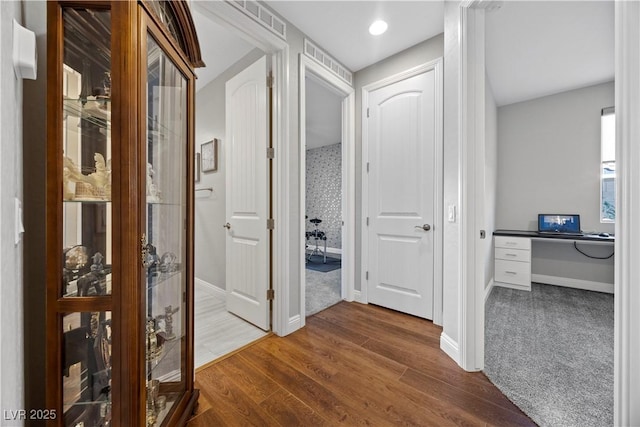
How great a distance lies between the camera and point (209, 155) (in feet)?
10.2

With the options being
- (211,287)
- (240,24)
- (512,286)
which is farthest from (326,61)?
(512,286)

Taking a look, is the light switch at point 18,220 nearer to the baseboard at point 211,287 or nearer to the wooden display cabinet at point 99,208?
the wooden display cabinet at point 99,208

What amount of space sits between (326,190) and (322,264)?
2065 millimetres

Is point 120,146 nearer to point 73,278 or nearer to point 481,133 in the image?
point 73,278

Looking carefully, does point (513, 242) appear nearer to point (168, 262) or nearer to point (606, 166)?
point (606, 166)

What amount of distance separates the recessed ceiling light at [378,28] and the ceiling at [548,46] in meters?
0.90

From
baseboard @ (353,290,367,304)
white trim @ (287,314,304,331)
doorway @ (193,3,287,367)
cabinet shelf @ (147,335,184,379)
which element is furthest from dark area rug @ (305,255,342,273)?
cabinet shelf @ (147,335,184,379)

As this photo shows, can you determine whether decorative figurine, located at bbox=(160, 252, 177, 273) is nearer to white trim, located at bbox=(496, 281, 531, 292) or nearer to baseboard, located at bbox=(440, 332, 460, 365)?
baseboard, located at bbox=(440, 332, 460, 365)

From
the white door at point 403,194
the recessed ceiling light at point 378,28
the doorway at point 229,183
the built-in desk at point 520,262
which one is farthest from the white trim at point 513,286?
the recessed ceiling light at point 378,28

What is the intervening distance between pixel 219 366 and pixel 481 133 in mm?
2373

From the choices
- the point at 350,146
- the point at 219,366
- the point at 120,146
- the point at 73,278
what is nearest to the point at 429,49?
the point at 350,146

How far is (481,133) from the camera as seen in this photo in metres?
1.67

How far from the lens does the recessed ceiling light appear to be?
2.14m

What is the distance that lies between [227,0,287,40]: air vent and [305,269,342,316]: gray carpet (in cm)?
260
